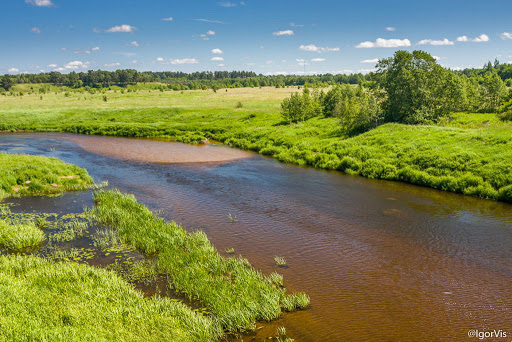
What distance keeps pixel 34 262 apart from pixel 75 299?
4.81m

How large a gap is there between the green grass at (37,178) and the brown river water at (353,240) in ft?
7.02

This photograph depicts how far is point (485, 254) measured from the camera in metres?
16.6

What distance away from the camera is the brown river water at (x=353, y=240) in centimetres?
1180

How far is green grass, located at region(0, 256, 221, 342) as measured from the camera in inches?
365

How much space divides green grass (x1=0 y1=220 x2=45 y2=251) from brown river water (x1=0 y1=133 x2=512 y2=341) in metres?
5.13

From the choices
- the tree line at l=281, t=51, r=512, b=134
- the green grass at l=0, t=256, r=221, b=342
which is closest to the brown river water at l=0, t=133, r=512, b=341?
the green grass at l=0, t=256, r=221, b=342

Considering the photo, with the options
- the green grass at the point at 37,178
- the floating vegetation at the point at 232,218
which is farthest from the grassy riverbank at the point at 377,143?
the green grass at the point at 37,178

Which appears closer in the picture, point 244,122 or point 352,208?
point 352,208

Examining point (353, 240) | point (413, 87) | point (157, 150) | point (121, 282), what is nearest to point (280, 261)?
point (353, 240)

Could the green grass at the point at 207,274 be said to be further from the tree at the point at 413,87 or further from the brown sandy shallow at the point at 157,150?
the tree at the point at 413,87

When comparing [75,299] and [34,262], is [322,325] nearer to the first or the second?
[75,299]

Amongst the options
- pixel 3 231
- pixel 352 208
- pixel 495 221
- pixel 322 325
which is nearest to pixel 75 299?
pixel 322 325

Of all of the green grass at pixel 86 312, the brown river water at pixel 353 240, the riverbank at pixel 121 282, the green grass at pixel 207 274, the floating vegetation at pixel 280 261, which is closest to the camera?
the green grass at pixel 86 312

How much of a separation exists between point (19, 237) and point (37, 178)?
1291cm
